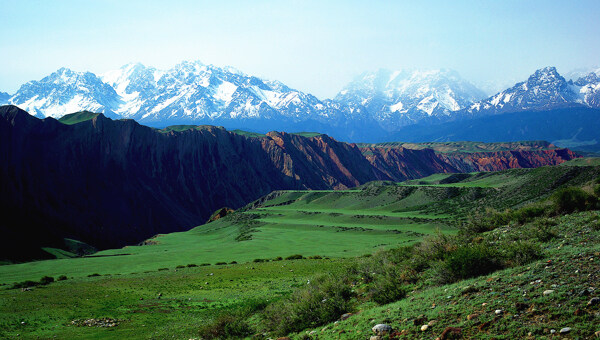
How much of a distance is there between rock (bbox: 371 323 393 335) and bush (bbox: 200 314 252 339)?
22.2ft

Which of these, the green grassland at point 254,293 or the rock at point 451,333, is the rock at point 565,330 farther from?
the rock at point 451,333

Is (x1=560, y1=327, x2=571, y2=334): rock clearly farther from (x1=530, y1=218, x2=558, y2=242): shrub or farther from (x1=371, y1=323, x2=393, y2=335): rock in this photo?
(x1=530, y1=218, x2=558, y2=242): shrub

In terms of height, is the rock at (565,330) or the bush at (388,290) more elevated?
the rock at (565,330)

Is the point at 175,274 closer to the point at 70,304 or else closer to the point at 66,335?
the point at 70,304

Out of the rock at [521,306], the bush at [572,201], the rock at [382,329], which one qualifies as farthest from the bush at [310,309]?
the bush at [572,201]

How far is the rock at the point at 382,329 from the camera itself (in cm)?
1096

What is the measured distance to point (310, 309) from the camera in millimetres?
14805

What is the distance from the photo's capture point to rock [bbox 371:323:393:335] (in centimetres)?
1096

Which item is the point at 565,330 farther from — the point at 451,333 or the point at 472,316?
the point at 451,333

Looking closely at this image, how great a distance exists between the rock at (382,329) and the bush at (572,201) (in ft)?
52.7

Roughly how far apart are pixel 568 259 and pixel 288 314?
890 cm

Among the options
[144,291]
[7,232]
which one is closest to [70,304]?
[144,291]

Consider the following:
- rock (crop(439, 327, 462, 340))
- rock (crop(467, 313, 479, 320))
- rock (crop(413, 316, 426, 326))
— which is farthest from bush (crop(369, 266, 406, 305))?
rock (crop(439, 327, 462, 340))

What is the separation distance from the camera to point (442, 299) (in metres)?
12.1
